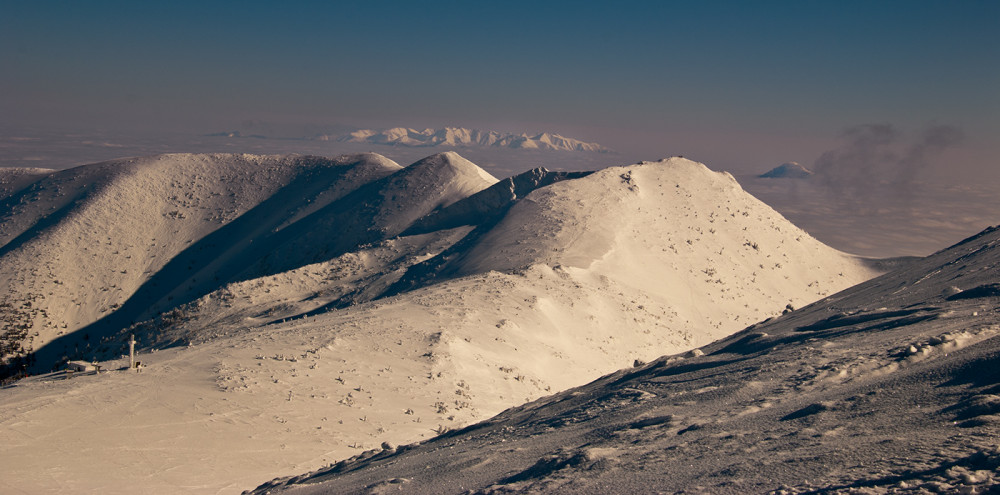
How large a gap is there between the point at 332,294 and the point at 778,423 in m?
37.1

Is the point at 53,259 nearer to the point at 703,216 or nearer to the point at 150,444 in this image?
the point at 150,444

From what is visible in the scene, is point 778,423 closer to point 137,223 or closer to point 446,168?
point 446,168

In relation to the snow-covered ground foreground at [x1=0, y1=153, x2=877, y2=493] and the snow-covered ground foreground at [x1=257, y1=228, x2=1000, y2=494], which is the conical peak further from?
the snow-covered ground foreground at [x1=257, y1=228, x2=1000, y2=494]

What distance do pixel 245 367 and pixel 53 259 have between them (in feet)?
168

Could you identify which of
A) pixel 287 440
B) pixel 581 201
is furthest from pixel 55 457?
pixel 581 201

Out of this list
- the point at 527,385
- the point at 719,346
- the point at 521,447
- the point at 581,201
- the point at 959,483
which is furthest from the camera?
the point at 581,201

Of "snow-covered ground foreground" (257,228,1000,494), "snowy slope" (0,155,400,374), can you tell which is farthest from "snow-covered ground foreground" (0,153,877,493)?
"snow-covered ground foreground" (257,228,1000,494)

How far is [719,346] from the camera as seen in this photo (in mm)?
14383

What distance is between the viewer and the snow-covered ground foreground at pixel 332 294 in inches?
672

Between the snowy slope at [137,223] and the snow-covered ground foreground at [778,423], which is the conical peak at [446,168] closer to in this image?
the snowy slope at [137,223]

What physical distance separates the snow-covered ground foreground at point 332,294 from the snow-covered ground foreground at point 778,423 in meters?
5.22

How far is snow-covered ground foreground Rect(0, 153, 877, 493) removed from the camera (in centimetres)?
1708

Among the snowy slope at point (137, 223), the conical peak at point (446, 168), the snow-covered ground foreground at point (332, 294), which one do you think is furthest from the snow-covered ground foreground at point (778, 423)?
the conical peak at point (446, 168)

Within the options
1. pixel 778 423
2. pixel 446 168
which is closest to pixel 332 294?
pixel 446 168
